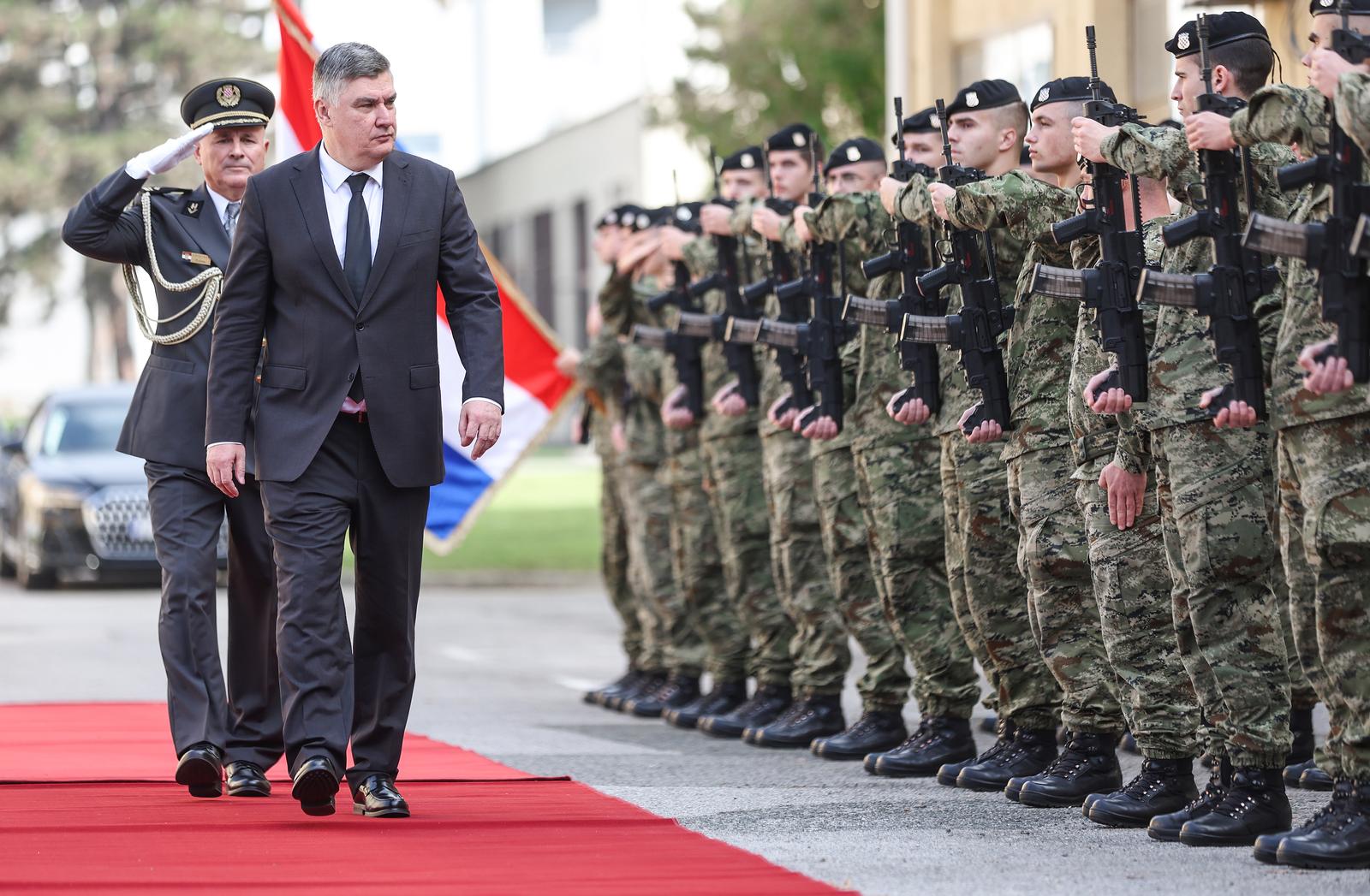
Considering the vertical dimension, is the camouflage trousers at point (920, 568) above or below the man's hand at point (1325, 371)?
below

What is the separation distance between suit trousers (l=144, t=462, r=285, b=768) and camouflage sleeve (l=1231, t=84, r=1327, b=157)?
330 centimetres

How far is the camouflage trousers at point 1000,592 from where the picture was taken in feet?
24.1

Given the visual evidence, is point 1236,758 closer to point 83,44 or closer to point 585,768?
point 585,768

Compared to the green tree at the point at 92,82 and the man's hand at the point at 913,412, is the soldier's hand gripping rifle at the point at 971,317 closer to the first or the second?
the man's hand at the point at 913,412

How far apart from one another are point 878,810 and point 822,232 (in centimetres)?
233

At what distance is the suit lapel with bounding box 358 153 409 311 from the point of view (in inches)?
251

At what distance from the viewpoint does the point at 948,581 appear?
25.0ft

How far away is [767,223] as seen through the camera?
8.86m

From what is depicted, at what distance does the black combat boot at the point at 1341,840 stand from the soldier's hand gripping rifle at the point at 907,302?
250cm

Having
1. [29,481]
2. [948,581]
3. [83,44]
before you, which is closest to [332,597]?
[948,581]

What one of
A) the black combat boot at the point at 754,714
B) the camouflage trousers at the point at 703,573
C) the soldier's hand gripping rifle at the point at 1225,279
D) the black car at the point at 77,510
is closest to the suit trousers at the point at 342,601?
the soldier's hand gripping rifle at the point at 1225,279

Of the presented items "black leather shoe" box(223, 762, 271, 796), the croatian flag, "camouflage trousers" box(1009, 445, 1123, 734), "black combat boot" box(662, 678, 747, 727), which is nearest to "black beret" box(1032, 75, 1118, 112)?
"camouflage trousers" box(1009, 445, 1123, 734)

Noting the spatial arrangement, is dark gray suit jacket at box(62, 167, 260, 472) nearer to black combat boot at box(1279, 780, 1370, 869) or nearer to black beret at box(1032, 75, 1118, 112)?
black beret at box(1032, 75, 1118, 112)

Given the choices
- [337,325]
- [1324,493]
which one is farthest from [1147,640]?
[337,325]
